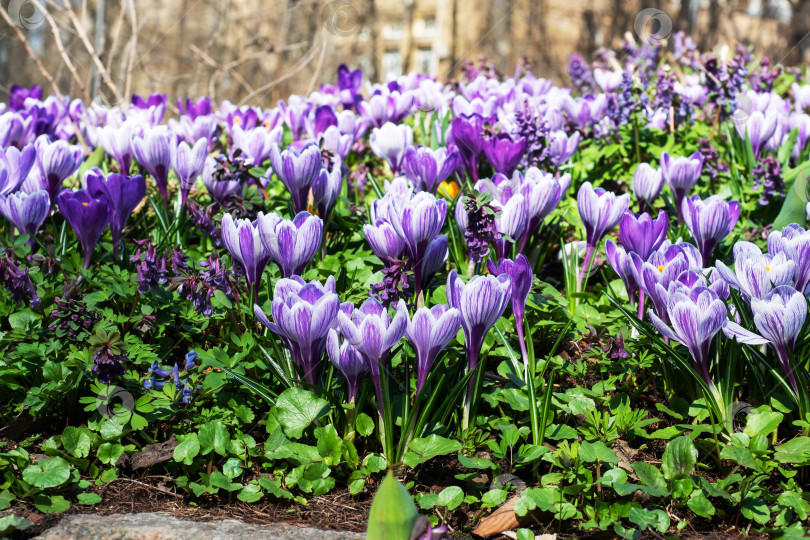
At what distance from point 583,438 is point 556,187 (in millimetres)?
750

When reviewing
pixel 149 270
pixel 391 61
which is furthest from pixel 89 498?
pixel 391 61

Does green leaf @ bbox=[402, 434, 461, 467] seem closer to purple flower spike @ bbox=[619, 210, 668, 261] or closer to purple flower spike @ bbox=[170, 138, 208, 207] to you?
purple flower spike @ bbox=[619, 210, 668, 261]

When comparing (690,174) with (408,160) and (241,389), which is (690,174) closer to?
(408,160)

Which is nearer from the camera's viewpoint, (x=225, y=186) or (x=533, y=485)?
(x=533, y=485)

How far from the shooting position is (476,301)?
1563 mm

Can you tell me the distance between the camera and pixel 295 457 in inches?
61.5

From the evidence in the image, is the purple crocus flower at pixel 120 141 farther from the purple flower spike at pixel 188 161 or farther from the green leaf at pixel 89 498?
the green leaf at pixel 89 498

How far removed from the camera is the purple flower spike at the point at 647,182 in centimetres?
247

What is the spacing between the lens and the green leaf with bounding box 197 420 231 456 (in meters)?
1.62

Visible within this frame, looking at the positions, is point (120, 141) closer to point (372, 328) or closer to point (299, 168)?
point (299, 168)

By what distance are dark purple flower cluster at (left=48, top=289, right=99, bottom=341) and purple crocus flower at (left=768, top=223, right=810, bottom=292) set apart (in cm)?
174

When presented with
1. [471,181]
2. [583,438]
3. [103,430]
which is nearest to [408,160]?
[471,181]

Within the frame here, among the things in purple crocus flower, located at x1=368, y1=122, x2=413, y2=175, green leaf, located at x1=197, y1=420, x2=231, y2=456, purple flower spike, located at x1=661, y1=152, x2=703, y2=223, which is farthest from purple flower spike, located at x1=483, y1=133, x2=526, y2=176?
green leaf, located at x1=197, y1=420, x2=231, y2=456

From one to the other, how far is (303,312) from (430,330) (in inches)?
11.2
